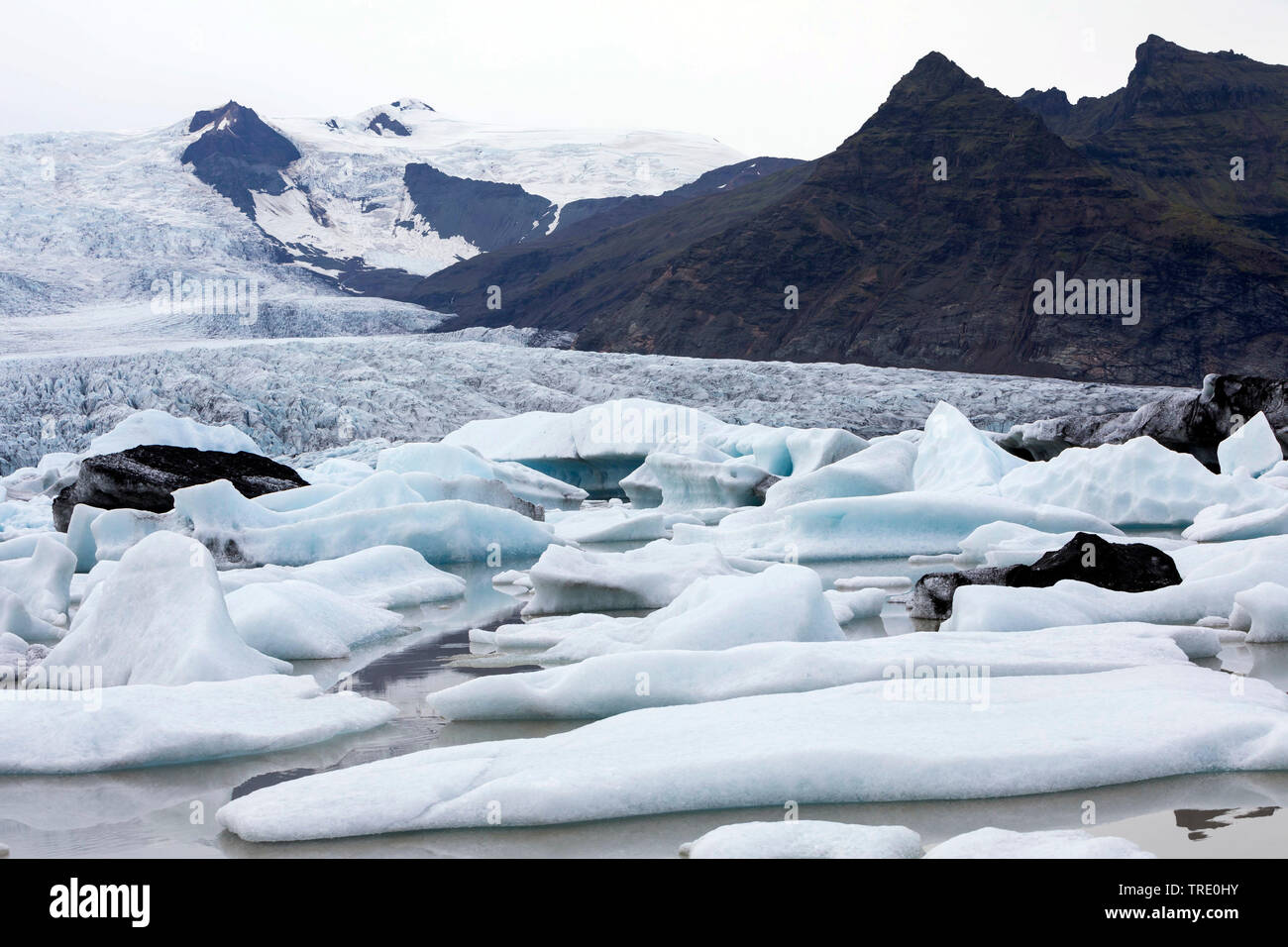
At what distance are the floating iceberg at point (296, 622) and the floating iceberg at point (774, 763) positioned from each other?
212 cm

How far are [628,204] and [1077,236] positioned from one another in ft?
126

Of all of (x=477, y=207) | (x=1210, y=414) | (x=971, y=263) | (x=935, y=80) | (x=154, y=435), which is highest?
(x=935, y=80)

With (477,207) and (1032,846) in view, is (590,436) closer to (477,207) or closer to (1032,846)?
(1032,846)

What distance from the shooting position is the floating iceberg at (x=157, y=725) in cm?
344

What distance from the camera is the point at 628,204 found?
268 ft

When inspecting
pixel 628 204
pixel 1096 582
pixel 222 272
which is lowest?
pixel 1096 582

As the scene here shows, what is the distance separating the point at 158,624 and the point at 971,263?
4890 centimetres

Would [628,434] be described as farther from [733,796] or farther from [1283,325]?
[1283,325]

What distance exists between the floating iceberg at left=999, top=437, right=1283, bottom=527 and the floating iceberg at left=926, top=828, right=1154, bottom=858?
31.7ft

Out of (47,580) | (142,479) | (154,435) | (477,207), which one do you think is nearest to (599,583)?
(47,580)

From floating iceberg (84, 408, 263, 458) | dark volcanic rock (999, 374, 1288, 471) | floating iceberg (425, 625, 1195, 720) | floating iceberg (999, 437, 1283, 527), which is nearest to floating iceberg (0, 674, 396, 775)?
floating iceberg (425, 625, 1195, 720)

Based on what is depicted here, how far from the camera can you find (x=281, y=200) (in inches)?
2739

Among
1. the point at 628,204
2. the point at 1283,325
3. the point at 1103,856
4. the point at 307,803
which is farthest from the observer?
the point at 628,204
